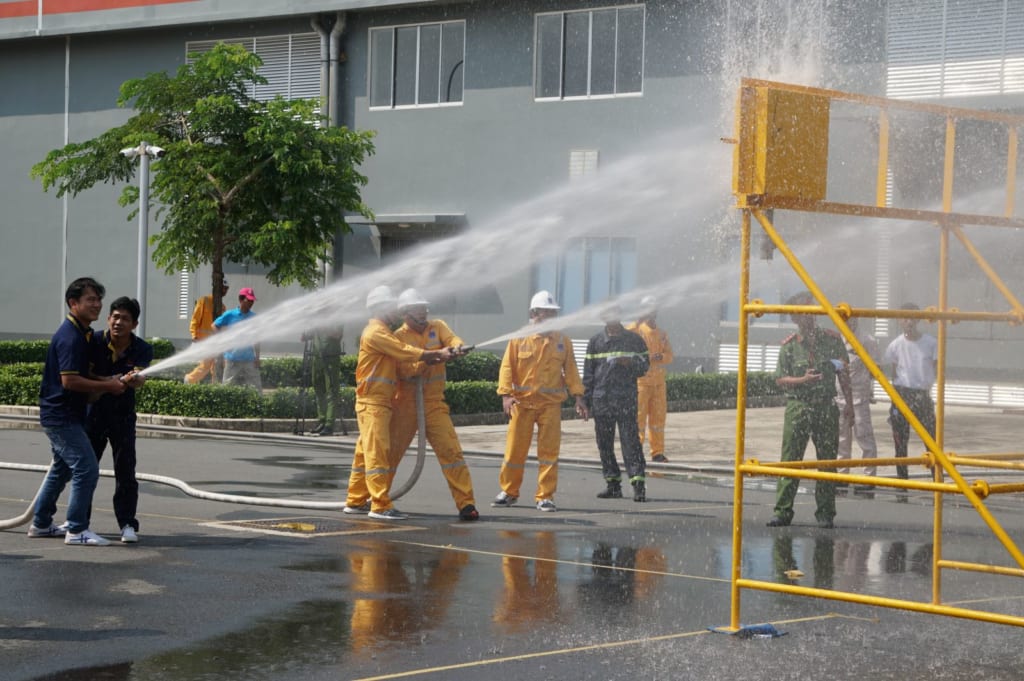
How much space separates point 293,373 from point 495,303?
5.30 meters

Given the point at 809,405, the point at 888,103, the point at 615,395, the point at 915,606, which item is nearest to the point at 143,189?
the point at 615,395

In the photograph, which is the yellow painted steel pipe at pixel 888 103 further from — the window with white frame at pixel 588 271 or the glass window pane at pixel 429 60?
the glass window pane at pixel 429 60

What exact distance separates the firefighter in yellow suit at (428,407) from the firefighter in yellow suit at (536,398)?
0.86m

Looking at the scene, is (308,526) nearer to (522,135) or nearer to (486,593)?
(486,593)

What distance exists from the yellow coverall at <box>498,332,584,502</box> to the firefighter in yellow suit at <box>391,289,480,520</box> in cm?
86

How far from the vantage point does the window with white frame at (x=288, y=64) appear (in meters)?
31.9

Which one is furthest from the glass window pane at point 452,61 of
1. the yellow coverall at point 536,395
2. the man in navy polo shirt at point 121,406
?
the man in navy polo shirt at point 121,406

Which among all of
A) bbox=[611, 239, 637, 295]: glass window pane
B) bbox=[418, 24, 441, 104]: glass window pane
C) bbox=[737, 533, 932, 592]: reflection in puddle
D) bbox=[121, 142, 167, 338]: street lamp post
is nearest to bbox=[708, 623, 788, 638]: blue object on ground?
bbox=[737, 533, 932, 592]: reflection in puddle

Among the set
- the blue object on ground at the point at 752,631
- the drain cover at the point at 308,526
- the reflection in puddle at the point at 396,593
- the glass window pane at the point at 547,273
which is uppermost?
the glass window pane at the point at 547,273

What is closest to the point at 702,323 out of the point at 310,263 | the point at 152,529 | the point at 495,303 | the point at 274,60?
the point at 495,303

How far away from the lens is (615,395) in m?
14.0

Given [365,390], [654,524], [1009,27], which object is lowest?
[654,524]

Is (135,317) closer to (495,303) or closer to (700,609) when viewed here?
(700,609)

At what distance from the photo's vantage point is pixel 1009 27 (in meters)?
24.8
